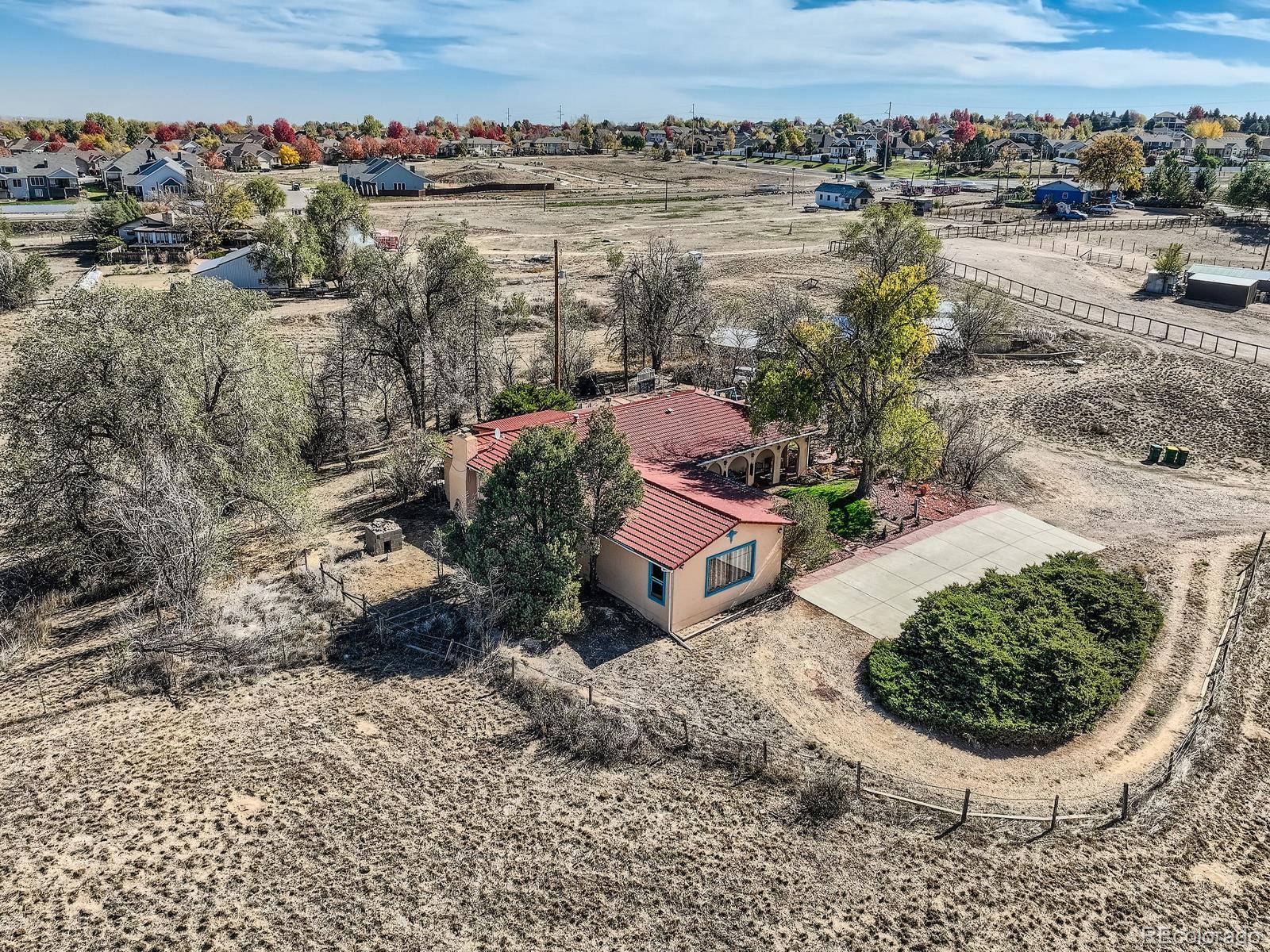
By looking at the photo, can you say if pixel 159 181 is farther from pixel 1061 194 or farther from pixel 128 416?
pixel 1061 194

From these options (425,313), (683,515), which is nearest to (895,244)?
(425,313)

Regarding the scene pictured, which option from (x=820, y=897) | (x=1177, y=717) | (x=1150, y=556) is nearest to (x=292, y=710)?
(x=820, y=897)

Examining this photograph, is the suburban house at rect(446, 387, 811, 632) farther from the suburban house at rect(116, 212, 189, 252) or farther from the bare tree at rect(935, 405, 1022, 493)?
the suburban house at rect(116, 212, 189, 252)

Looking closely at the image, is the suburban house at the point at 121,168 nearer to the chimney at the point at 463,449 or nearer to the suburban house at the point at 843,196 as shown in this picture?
the suburban house at the point at 843,196

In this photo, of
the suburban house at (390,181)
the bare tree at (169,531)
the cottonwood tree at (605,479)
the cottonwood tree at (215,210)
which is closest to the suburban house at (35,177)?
the cottonwood tree at (215,210)

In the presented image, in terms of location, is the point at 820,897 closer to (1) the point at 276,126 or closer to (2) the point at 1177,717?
(2) the point at 1177,717

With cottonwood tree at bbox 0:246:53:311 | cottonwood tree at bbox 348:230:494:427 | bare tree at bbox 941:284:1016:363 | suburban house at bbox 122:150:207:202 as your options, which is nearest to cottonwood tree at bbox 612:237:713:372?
cottonwood tree at bbox 348:230:494:427
